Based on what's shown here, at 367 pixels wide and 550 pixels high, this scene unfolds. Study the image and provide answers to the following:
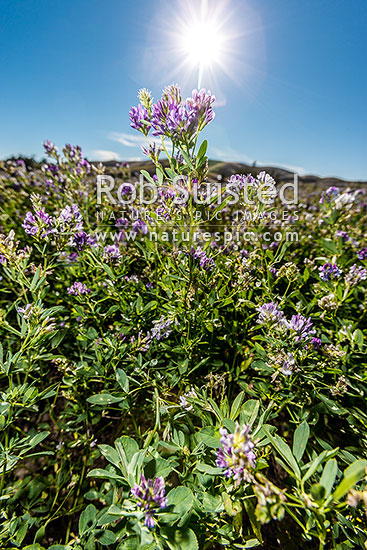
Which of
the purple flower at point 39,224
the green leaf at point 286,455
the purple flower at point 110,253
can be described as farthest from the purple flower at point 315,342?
the purple flower at point 39,224

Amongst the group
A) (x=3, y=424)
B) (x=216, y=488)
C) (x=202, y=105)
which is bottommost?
(x=216, y=488)

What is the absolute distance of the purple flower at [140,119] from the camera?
1119mm

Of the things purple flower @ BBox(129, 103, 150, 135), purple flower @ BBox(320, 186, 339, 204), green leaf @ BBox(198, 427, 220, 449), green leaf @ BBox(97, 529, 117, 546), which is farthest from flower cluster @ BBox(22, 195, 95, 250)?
purple flower @ BBox(320, 186, 339, 204)

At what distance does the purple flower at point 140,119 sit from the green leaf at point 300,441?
1194 millimetres

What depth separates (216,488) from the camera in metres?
0.90

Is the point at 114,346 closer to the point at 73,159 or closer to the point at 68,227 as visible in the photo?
the point at 68,227

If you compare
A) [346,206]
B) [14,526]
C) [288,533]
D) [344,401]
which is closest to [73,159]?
[346,206]

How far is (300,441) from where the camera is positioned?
0.78 m

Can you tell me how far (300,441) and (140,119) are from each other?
1267 millimetres

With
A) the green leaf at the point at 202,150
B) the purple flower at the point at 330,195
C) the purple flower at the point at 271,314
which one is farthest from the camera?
the purple flower at the point at 330,195

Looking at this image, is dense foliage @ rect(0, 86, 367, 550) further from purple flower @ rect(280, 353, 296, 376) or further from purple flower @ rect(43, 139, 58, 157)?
purple flower @ rect(43, 139, 58, 157)

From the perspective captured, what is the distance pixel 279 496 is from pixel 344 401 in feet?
3.21

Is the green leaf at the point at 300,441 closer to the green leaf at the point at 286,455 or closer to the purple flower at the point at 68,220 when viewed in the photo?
the green leaf at the point at 286,455

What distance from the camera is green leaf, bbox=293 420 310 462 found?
753mm
